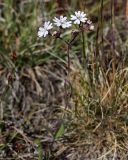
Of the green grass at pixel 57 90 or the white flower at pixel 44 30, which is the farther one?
the green grass at pixel 57 90

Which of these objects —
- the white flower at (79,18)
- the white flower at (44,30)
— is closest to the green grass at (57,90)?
the white flower at (79,18)

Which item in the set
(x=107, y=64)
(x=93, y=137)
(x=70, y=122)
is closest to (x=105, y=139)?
(x=93, y=137)

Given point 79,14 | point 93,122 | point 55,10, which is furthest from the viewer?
point 55,10

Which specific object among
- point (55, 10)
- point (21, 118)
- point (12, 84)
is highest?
point (55, 10)

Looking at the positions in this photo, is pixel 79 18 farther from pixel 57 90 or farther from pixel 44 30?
pixel 57 90

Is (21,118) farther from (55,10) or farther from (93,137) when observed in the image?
(55,10)

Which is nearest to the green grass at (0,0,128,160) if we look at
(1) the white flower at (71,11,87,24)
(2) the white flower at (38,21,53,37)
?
(1) the white flower at (71,11,87,24)

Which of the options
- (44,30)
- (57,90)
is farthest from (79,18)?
(57,90)

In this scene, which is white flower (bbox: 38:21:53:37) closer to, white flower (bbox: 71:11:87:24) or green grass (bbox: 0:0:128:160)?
white flower (bbox: 71:11:87:24)

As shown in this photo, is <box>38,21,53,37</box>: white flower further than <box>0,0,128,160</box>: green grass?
No

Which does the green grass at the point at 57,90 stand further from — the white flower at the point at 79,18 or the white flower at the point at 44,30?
the white flower at the point at 44,30

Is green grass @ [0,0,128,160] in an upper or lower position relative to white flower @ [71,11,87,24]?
lower
